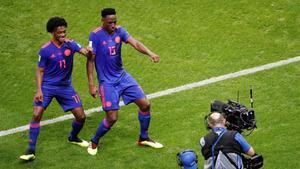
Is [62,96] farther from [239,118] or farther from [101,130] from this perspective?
[239,118]

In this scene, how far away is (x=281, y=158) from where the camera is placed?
36.6ft

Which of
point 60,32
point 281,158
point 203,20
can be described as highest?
point 60,32

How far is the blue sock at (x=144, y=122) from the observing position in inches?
460

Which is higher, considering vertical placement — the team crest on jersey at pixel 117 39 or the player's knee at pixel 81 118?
the team crest on jersey at pixel 117 39

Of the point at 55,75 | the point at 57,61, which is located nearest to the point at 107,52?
the point at 57,61

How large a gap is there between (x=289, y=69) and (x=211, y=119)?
5.44 metres

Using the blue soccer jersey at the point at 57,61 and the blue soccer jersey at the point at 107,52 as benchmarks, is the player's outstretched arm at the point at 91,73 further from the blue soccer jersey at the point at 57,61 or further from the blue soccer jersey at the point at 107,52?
the blue soccer jersey at the point at 57,61

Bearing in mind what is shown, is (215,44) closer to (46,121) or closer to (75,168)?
(46,121)

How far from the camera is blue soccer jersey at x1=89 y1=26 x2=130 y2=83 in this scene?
11.4 metres

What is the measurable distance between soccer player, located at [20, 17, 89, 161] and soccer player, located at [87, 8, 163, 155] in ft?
0.97

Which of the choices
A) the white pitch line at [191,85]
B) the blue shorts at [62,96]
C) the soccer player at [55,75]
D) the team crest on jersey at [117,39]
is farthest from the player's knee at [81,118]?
the white pitch line at [191,85]

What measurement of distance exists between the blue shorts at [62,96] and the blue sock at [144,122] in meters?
1.03

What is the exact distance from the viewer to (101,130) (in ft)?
38.1

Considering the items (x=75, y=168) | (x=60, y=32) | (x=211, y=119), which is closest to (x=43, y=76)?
(x=60, y=32)
